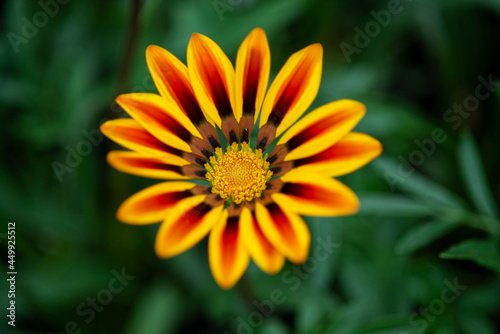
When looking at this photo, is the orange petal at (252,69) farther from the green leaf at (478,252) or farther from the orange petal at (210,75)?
the green leaf at (478,252)

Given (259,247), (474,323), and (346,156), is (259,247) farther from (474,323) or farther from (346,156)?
(474,323)

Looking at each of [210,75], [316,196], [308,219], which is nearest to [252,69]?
[210,75]

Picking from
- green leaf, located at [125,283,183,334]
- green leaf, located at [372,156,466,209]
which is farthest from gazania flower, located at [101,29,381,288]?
green leaf, located at [125,283,183,334]

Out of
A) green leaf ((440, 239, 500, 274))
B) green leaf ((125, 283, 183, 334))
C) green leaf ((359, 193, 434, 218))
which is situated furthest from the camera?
green leaf ((125, 283, 183, 334))

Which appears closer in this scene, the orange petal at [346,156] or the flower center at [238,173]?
the orange petal at [346,156]

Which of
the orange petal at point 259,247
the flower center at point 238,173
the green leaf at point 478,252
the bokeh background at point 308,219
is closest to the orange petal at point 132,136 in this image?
the flower center at point 238,173

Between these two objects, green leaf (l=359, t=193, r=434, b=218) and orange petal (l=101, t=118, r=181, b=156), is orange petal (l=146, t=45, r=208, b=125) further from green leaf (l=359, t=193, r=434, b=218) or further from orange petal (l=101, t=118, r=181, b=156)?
green leaf (l=359, t=193, r=434, b=218)
